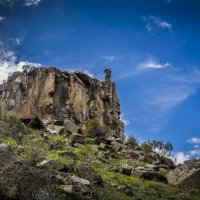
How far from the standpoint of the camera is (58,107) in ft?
389

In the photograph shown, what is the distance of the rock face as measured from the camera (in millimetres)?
117938

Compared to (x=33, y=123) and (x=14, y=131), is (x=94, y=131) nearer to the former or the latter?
(x=33, y=123)

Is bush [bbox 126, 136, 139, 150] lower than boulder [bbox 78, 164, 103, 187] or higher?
higher

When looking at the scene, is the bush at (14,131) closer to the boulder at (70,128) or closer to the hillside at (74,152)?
the hillside at (74,152)

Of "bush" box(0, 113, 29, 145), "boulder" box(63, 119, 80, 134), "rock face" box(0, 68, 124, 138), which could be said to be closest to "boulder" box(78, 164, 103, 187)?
"bush" box(0, 113, 29, 145)

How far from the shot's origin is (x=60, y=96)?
402ft

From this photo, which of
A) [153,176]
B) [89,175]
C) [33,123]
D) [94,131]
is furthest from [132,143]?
[89,175]

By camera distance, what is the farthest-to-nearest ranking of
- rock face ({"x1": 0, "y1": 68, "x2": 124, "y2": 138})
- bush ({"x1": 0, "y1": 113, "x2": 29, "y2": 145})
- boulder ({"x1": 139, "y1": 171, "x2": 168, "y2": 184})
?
rock face ({"x1": 0, "y1": 68, "x2": 124, "y2": 138}), bush ({"x1": 0, "y1": 113, "x2": 29, "y2": 145}), boulder ({"x1": 139, "y1": 171, "x2": 168, "y2": 184})

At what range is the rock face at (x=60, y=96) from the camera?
118 m

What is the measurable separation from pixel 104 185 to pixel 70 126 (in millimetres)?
58662

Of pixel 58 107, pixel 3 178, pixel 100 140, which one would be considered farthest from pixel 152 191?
pixel 58 107

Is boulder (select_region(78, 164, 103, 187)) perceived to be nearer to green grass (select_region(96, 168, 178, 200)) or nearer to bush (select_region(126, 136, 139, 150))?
green grass (select_region(96, 168, 178, 200))

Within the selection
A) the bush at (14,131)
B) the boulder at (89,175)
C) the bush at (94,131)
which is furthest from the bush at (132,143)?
the boulder at (89,175)

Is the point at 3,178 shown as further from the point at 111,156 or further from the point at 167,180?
the point at 111,156
